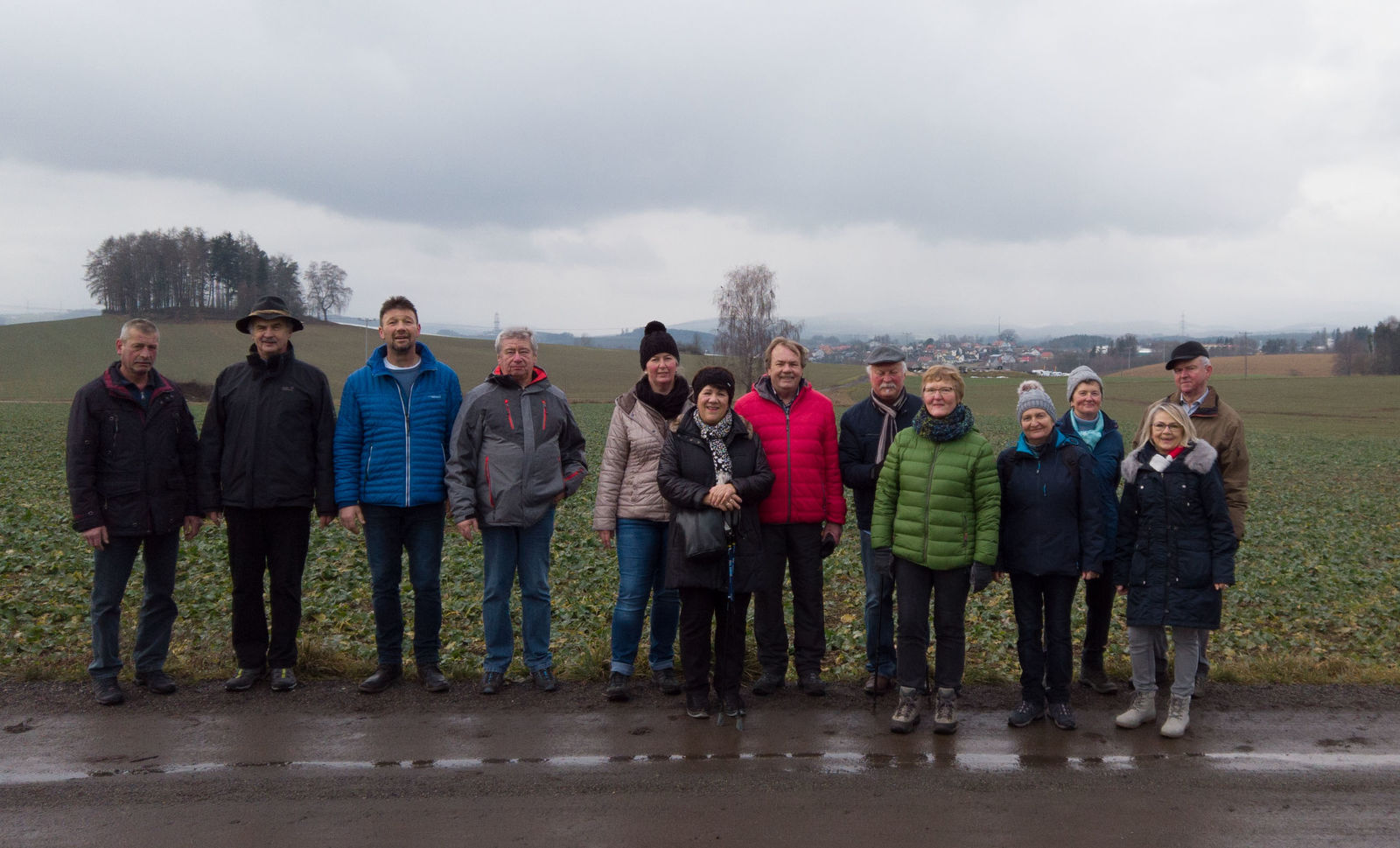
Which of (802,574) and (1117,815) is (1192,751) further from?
(802,574)

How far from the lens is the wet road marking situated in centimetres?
468

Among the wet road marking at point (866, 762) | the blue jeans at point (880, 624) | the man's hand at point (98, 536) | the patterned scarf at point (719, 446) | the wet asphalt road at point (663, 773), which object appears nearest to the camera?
the wet asphalt road at point (663, 773)

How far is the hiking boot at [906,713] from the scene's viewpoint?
17.2ft

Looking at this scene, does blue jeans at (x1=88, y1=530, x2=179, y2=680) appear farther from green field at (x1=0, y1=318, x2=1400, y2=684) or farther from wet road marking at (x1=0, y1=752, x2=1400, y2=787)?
wet road marking at (x1=0, y1=752, x2=1400, y2=787)

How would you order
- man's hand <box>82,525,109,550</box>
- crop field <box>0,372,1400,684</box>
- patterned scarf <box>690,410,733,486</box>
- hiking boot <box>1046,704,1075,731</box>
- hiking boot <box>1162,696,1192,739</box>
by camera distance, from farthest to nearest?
crop field <box>0,372,1400,684</box>
man's hand <box>82,525,109,550</box>
patterned scarf <box>690,410,733,486</box>
hiking boot <box>1046,704,1075,731</box>
hiking boot <box>1162,696,1192,739</box>

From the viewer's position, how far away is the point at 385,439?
614cm

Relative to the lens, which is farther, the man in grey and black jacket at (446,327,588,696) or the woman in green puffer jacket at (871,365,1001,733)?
the man in grey and black jacket at (446,327,588,696)

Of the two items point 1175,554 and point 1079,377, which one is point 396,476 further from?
point 1175,554

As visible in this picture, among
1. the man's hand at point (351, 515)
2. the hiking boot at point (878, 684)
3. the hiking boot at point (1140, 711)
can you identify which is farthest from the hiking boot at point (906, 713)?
the man's hand at point (351, 515)

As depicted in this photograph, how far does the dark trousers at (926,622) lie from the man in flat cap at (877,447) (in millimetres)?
374

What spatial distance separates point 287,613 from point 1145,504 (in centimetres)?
582

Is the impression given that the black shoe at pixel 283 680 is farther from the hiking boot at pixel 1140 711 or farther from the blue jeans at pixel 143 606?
the hiking boot at pixel 1140 711

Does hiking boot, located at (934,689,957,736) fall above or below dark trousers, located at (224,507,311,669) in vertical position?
below

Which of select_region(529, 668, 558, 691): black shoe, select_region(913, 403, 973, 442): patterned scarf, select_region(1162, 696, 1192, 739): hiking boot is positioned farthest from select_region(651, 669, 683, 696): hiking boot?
select_region(1162, 696, 1192, 739): hiking boot
